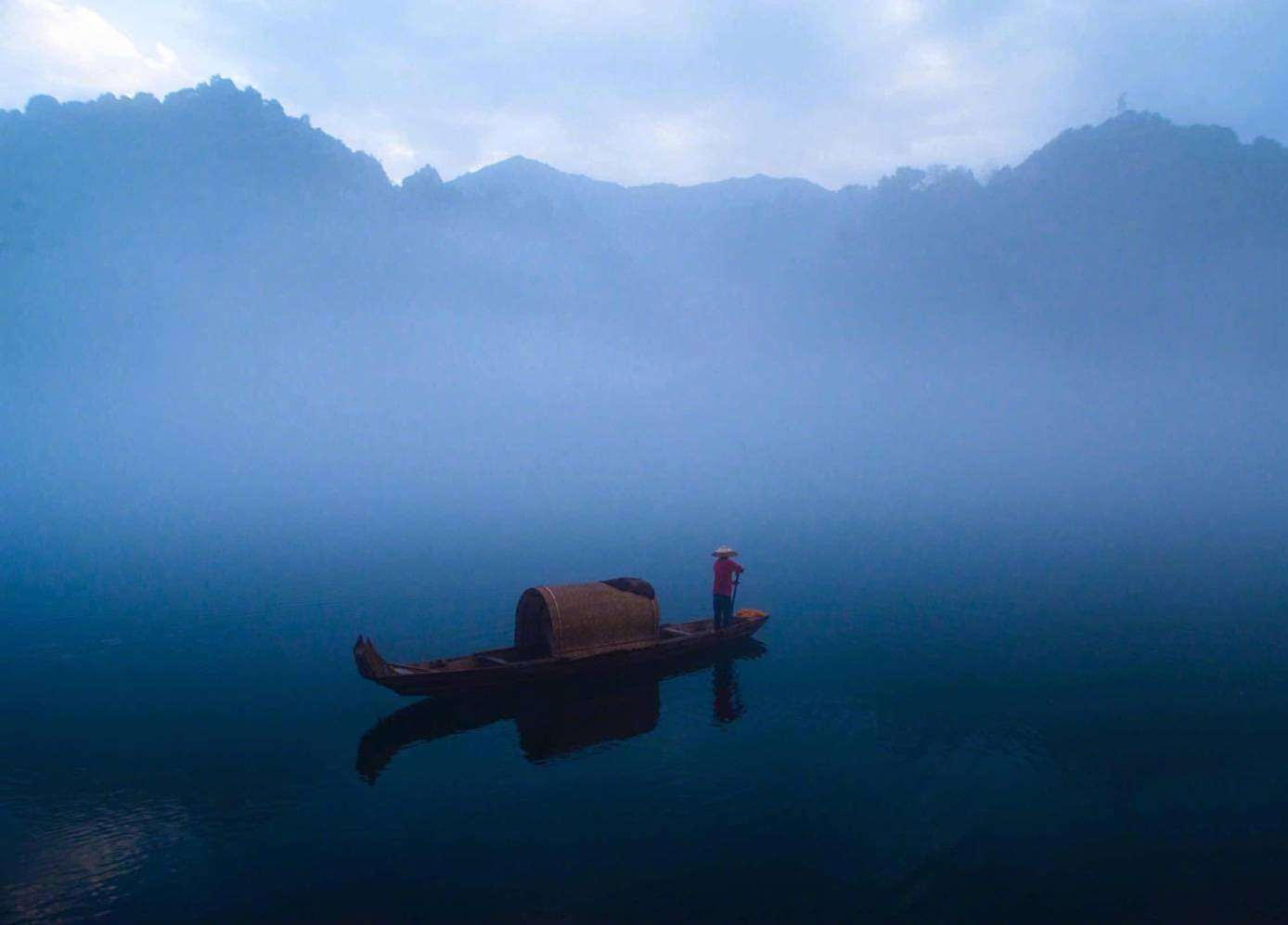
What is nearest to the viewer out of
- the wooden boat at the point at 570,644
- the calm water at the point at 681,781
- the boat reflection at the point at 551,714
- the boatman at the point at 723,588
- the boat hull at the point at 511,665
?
the calm water at the point at 681,781

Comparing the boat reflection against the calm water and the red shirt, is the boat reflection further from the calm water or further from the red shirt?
the red shirt

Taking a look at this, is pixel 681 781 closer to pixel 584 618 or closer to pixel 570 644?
pixel 570 644

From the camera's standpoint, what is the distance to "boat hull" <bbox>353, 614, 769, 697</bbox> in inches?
640

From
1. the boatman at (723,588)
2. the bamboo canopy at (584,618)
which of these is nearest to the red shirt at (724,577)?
the boatman at (723,588)

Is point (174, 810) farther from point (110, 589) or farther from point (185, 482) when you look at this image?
point (185, 482)

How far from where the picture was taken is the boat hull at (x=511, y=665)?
53.3ft

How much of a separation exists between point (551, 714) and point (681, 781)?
485cm

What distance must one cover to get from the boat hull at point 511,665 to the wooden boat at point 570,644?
2 cm

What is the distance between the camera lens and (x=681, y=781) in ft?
45.3

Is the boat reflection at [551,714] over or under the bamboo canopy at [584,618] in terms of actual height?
under

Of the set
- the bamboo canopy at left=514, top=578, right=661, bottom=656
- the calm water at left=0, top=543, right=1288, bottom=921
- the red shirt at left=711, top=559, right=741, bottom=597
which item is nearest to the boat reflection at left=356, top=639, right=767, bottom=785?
the calm water at left=0, top=543, right=1288, bottom=921

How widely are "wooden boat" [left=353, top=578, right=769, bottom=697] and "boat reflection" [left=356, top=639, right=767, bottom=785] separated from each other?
547 millimetres

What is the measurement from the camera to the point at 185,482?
469 feet

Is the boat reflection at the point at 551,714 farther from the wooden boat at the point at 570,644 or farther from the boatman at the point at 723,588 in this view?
the boatman at the point at 723,588
